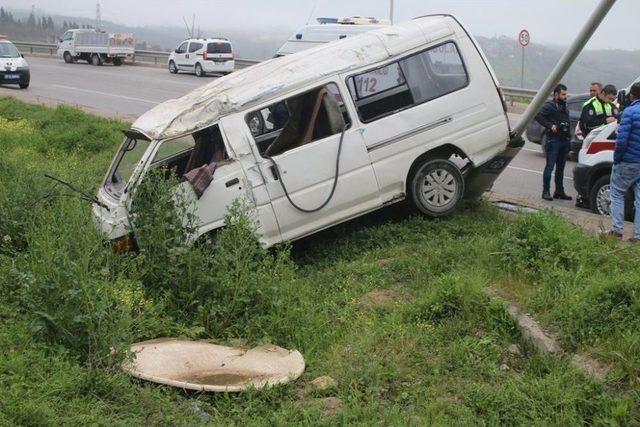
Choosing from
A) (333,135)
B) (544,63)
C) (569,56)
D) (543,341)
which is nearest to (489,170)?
(569,56)

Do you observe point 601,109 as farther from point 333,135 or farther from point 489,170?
point 333,135

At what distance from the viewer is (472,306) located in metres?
6.33

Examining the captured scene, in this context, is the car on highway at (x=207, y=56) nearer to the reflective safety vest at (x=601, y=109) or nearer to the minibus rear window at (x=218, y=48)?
the minibus rear window at (x=218, y=48)

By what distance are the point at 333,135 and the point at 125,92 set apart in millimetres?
20242

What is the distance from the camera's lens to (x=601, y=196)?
34.9 feet

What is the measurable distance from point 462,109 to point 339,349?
12.1 ft

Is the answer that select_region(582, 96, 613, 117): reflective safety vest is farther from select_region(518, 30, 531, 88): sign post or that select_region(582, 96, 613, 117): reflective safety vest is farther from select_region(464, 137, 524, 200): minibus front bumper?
select_region(518, 30, 531, 88): sign post

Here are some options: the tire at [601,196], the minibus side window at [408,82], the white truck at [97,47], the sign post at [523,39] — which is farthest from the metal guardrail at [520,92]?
the white truck at [97,47]

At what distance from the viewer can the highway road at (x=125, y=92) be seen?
14031 millimetres

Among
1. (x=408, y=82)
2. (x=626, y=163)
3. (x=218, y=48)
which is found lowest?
(x=218, y=48)

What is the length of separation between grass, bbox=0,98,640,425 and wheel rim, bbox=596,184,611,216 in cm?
286

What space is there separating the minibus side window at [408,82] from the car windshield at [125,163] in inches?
94.3

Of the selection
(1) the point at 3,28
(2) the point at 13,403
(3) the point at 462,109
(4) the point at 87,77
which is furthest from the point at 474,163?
(1) the point at 3,28

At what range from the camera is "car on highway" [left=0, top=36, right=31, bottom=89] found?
86.6 ft
